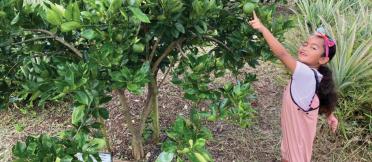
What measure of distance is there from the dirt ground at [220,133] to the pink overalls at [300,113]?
1.57 feet

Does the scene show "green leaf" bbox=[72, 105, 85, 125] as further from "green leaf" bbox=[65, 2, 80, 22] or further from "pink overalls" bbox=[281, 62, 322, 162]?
"pink overalls" bbox=[281, 62, 322, 162]

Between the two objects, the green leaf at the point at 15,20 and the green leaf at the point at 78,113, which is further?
the green leaf at the point at 15,20

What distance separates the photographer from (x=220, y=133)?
3119 mm

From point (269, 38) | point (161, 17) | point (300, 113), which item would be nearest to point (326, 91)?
point (300, 113)

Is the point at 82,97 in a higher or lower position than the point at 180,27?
lower

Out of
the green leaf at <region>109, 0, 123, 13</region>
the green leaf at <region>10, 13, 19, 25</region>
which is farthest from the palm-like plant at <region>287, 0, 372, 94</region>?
the green leaf at <region>10, 13, 19, 25</region>

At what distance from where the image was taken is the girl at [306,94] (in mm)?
2201

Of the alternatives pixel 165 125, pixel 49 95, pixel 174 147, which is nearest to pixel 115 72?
pixel 49 95

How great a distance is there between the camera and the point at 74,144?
147 cm

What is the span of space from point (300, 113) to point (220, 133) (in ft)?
2.94

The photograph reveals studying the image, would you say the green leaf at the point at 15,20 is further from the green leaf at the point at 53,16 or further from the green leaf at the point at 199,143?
the green leaf at the point at 199,143

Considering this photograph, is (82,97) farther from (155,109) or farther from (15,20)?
(155,109)

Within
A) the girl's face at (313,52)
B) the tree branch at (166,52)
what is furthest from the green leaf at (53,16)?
the girl's face at (313,52)

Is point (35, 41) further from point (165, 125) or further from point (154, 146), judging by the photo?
point (165, 125)
